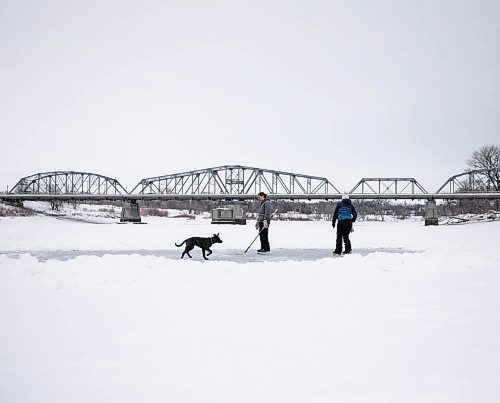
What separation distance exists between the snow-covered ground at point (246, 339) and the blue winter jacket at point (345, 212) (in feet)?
19.5

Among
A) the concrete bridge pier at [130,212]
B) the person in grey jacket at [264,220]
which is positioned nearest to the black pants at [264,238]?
the person in grey jacket at [264,220]

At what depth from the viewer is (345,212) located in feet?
46.4

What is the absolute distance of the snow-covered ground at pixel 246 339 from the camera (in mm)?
3096

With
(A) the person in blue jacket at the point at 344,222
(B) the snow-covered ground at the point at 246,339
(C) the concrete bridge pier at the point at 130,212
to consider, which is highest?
(C) the concrete bridge pier at the point at 130,212

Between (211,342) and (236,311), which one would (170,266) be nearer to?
(236,311)

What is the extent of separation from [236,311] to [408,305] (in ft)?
8.47

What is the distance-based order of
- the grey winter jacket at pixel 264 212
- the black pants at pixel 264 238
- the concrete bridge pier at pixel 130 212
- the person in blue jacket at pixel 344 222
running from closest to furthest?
the person in blue jacket at pixel 344 222
the grey winter jacket at pixel 264 212
the black pants at pixel 264 238
the concrete bridge pier at pixel 130 212

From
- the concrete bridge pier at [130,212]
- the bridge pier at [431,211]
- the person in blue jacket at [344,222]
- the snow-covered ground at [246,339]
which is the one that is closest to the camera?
the snow-covered ground at [246,339]

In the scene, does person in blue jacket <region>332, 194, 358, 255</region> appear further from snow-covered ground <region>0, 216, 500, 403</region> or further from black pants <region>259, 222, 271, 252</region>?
snow-covered ground <region>0, 216, 500, 403</region>

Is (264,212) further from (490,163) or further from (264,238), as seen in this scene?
(490,163)

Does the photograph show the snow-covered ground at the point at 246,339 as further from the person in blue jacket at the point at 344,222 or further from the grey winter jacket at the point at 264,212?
the grey winter jacket at the point at 264,212

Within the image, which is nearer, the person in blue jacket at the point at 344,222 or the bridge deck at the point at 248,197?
the person in blue jacket at the point at 344,222

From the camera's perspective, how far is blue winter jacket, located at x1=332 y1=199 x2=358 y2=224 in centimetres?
1411

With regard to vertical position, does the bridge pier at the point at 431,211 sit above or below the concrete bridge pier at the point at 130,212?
below
